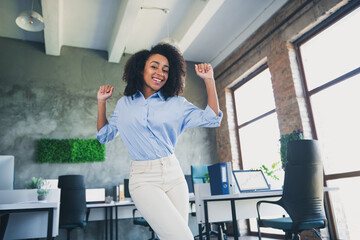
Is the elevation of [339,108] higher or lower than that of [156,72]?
higher

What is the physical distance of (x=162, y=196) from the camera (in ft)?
3.79

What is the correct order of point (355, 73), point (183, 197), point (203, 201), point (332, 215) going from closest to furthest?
point (183, 197) → point (203, 201) → point (355, 73) → point (332, 215)

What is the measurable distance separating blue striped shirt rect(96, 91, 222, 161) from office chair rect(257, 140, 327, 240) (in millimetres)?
1357

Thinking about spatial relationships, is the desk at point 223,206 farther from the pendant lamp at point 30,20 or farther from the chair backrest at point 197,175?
the pendant lamp at point 30,20

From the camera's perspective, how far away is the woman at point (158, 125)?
3.75ft

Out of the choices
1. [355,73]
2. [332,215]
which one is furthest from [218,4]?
[332,215]

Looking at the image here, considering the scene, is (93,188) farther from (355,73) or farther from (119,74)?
(355,73)

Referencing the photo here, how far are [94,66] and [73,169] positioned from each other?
225 cm

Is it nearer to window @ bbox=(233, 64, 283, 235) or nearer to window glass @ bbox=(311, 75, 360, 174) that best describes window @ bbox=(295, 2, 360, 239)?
window glass @ bbox=(311, 75, 360, 174)

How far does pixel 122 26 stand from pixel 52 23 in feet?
3.85

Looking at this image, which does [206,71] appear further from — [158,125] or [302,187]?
[302,187]

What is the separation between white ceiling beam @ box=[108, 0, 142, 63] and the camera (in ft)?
15.5

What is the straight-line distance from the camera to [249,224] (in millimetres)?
5922

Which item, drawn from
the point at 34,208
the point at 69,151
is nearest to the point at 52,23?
the point at 69,151
